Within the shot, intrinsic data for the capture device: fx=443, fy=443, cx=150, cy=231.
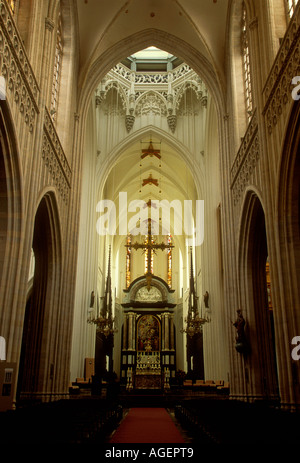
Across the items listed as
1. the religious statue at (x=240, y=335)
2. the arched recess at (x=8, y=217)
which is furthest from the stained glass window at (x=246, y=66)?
the arched recess at (x=8, y=217)

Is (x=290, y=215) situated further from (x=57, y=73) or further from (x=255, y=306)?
(x=57, y=73)

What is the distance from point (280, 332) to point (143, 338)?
2629 centimetres

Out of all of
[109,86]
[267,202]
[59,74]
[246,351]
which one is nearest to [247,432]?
[267,202]

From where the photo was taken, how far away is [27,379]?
1270 cm

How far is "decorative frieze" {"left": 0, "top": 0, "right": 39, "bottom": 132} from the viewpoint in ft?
27.9

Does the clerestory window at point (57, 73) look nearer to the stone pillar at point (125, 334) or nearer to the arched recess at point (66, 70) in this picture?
the arched recess at point (66, 70)

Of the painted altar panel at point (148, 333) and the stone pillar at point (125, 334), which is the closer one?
the stone pillar at point (125, 334)

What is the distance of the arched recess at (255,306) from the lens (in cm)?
1255

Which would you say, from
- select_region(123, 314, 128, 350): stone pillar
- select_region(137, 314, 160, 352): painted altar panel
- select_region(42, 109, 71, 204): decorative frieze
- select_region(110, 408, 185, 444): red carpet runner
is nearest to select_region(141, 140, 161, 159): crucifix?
select_region(42, 109, 71, 204): decorative frieze

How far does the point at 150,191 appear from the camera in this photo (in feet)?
107

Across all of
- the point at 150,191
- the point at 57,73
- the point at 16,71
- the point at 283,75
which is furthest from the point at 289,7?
the point at 150,191

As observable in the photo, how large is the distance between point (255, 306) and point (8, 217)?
7.62 metres

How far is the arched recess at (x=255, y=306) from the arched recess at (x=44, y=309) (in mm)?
5738

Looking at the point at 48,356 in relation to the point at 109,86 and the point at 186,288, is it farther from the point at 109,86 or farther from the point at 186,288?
the point at 186,288
